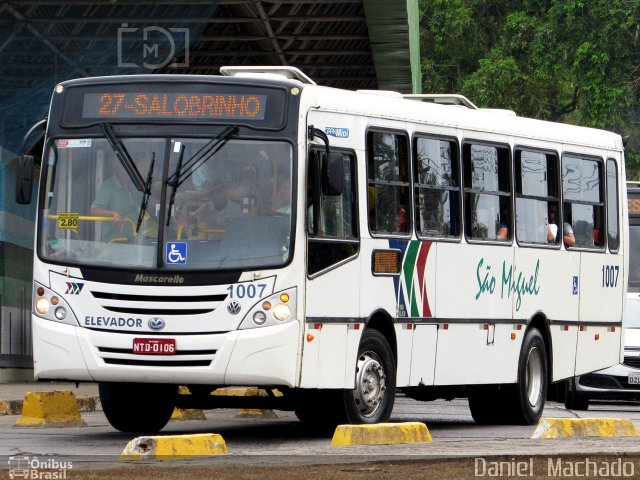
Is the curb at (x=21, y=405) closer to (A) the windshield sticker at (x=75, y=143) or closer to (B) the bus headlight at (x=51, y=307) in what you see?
(B) the bus headlight at (x=51, y=307)

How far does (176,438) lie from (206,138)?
279 centimetres

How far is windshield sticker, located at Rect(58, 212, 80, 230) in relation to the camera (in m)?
13.4

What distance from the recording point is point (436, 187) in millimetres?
15195

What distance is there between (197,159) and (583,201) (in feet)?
19.9

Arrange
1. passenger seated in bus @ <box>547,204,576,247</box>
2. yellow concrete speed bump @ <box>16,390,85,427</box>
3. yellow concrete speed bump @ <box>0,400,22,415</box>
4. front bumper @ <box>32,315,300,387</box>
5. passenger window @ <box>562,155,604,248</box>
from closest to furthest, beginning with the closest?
front bumper @ <box>32,315,300,387</box> → yellow concrete speed bump @ <box>16,390,85,427</box> → passenger seated in bus @ <box>547,204,576,247</box> → passenger window @ <box>562,155,604,248</box> → yellow concrete speed bump @ <box>0,400,22,415</box>

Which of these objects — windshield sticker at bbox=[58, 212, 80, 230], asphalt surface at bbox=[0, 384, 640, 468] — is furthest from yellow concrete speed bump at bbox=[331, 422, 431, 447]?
windshield sticker at bbox=[58, 212, 80, 230]

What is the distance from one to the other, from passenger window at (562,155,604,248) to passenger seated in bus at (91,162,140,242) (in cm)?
584

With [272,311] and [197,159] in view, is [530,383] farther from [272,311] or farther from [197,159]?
[197,159]

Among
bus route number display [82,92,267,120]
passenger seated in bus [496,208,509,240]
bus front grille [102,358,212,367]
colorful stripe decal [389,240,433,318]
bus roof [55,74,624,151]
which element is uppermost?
bus roof [55,74,624,151]

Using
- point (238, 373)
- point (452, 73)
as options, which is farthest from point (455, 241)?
point (452, 73)

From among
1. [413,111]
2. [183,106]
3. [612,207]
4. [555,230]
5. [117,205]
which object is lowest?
[117,205]

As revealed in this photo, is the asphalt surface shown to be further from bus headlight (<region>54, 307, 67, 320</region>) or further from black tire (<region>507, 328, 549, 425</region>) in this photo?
bus headlight (<region>54, 307, 67, 320</region>)

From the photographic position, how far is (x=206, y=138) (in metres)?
13.3

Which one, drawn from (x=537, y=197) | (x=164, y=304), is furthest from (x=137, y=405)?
(x=537, y=197)
